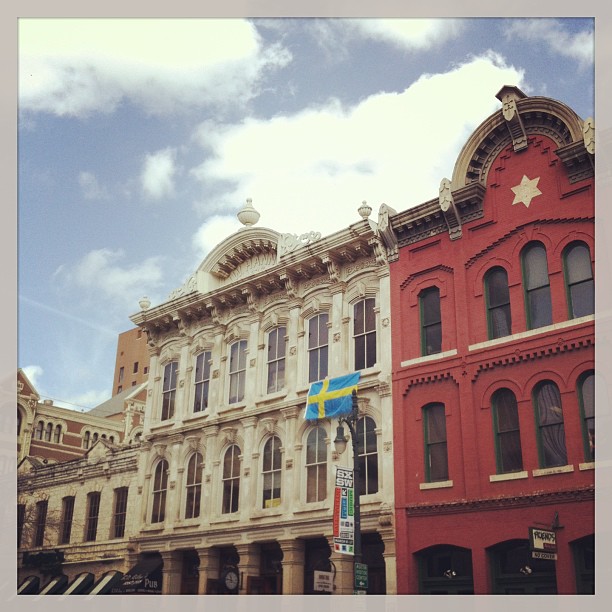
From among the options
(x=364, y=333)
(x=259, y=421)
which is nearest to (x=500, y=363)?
(x=364, y=333)

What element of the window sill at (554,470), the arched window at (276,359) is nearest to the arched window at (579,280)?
the window sill at (554,470)

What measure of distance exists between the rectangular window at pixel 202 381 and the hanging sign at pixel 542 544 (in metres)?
15.2

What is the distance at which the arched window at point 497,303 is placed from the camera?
2206cm

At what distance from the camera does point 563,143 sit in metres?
21.8

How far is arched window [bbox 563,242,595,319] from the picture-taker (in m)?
20.3

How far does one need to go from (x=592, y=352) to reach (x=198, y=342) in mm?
16691

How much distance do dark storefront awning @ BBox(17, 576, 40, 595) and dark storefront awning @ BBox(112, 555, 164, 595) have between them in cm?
607

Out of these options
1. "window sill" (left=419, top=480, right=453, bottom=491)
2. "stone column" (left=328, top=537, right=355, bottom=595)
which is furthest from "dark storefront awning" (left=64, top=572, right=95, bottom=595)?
"window sill" (left=419, top=480, right=453, bottom=491)

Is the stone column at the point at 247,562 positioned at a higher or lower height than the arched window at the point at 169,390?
lower

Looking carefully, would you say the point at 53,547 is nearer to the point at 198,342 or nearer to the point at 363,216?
the point at 198,342

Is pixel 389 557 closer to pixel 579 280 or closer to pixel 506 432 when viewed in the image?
pixel 506 432

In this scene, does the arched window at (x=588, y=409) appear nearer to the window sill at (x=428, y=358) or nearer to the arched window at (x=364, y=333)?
the window sill at (x=428, y=358)

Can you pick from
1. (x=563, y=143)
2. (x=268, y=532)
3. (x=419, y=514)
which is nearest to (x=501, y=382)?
(x=419, y=514)

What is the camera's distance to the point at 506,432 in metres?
21.1
